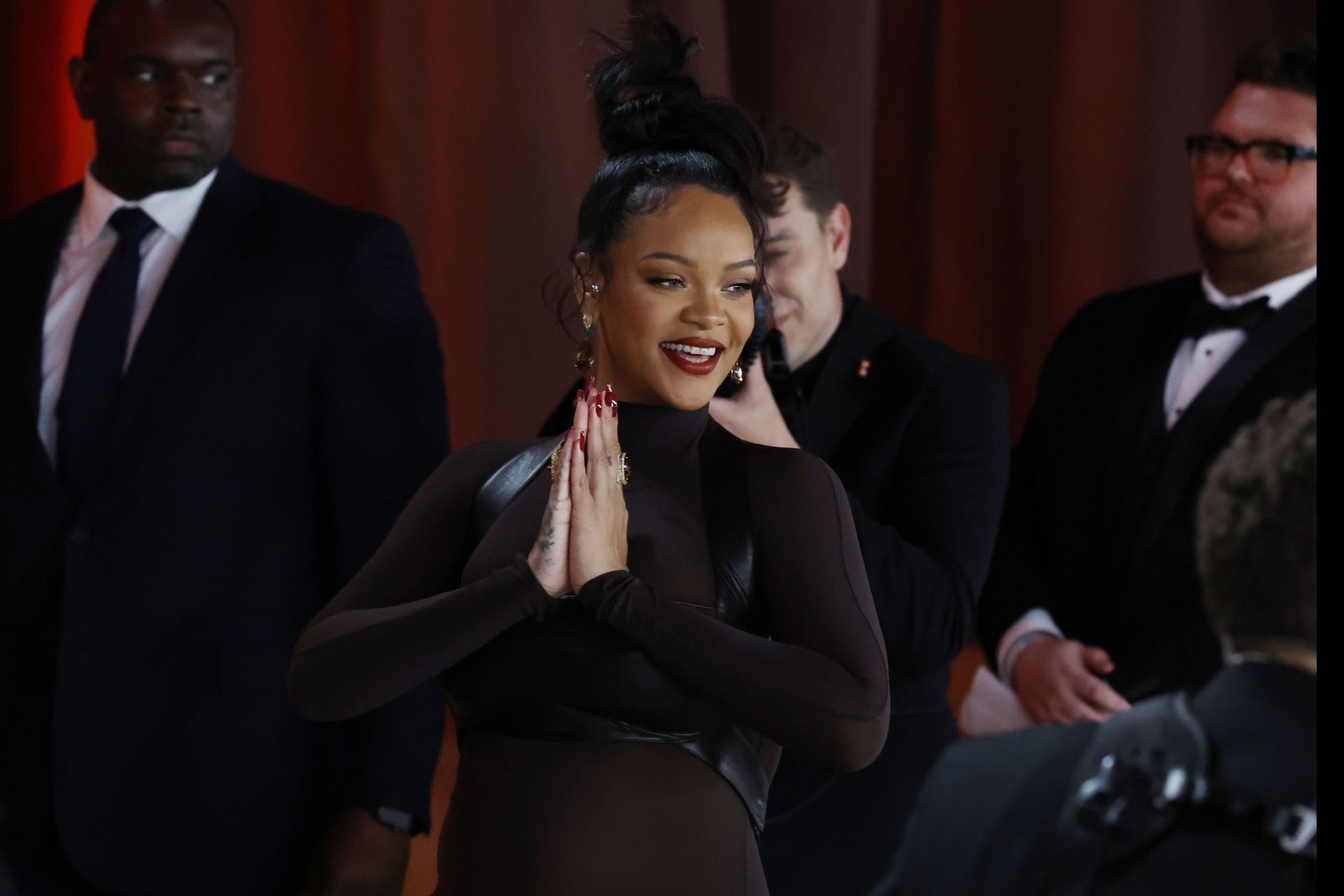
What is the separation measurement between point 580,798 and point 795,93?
5.77ft

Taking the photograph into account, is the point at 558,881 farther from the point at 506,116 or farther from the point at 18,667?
the point at 506,116

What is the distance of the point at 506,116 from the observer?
2.68 m

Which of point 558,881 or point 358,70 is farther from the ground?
point 358,70

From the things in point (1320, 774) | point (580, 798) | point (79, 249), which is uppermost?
point (79, 249)

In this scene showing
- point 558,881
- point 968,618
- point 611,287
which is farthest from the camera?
point 968,618

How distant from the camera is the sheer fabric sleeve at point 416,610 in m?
1.25

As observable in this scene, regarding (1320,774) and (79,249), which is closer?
(1320,774)

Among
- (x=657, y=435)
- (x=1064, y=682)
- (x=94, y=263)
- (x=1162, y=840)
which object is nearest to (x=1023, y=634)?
(x=1064, y=682)

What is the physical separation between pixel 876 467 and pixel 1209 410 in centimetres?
41

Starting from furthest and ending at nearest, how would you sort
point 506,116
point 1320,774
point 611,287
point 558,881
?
point 506,116 < point 611,287 < point 558,881 < point 1320,774

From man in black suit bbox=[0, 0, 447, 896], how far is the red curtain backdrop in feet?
2.38

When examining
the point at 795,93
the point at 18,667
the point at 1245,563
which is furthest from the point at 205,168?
the point at 1245,563

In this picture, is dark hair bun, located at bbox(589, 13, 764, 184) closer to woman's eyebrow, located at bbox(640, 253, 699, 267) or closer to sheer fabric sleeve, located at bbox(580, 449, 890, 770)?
woman's eyebrow, located at bbox(640, 253, 699, 267)

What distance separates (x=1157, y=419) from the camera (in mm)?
2002
